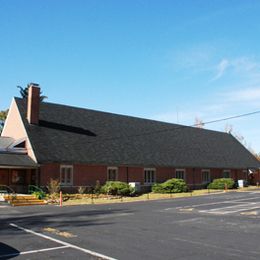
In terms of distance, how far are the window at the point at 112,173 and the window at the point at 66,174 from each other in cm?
413

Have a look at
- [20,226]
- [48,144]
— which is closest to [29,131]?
[48,144]

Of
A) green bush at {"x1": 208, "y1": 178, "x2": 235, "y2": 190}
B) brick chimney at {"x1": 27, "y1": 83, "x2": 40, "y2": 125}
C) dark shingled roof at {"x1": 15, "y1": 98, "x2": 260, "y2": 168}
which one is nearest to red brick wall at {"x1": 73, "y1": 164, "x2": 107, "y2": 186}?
dark shingled roof at {"x1": 15, "y1": 98, "x2": 260, "y2": 168}

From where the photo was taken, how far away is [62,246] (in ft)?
38.0

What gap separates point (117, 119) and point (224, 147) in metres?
17.6

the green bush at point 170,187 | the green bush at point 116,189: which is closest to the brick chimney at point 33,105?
the green bush at point 116,189

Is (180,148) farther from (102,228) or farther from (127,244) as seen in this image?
(127,244)

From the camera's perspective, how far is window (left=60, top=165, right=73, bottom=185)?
3531 cm

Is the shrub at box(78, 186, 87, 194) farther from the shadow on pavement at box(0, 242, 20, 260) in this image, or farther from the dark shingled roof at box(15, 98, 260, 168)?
the shadow on pavement at box(0, 242, 20, 260)

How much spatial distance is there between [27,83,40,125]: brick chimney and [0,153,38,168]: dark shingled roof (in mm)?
3580

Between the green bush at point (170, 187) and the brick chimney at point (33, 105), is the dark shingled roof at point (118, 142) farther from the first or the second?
the green bush at point (170, 187)

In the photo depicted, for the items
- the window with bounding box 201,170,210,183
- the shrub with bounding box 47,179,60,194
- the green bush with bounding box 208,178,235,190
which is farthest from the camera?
the window with bounding box 201,170,210,183

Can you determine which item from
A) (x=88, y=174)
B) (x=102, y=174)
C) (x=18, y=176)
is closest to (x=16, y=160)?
(x=18, y=176)

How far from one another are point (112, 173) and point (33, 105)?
9.32 m

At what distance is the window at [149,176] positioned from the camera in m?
42.0
